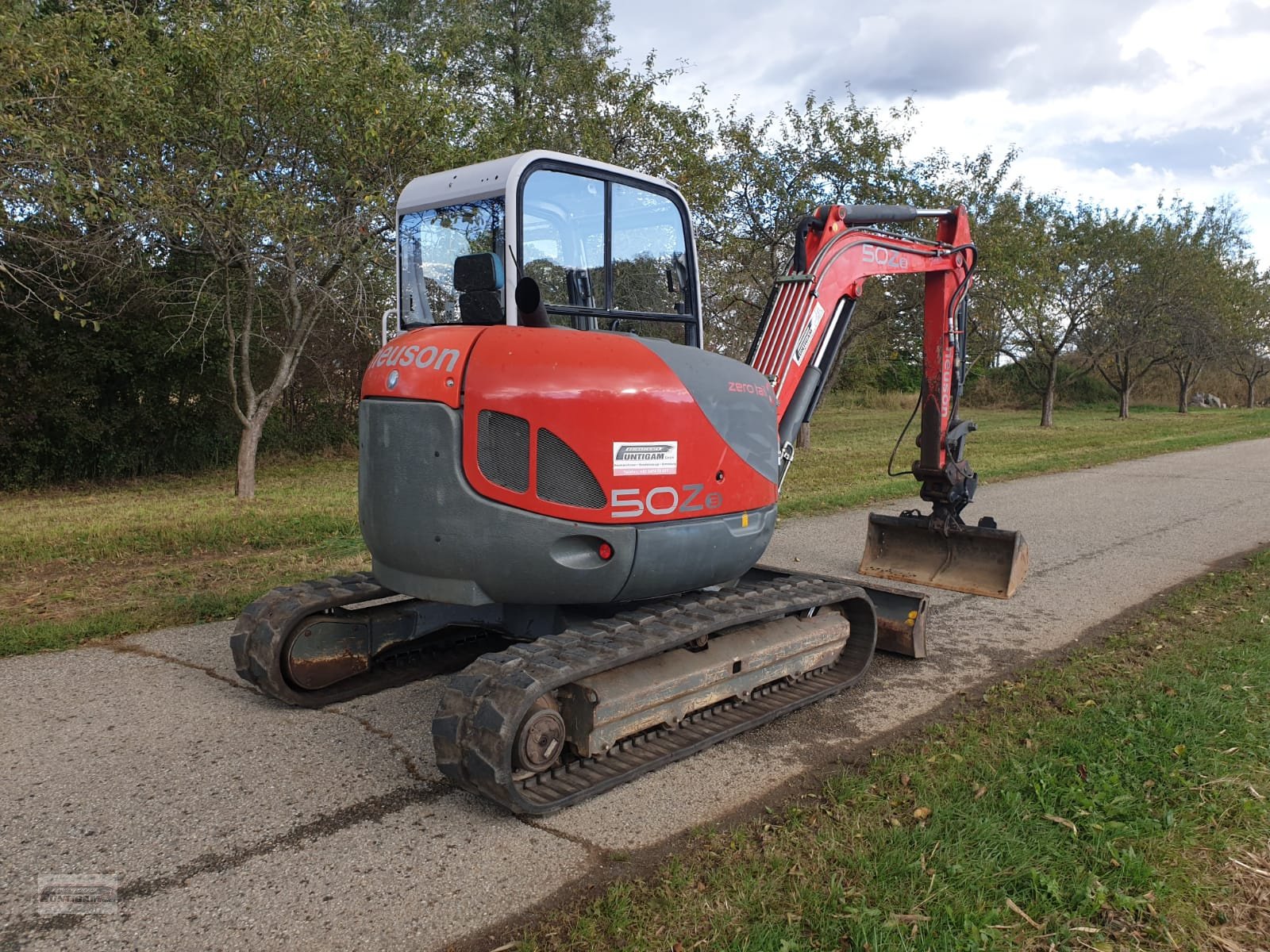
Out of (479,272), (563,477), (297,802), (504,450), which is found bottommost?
(297,802)

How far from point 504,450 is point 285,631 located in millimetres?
1568

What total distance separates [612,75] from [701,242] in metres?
3.44

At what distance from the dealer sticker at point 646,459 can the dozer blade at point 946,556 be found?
392cm

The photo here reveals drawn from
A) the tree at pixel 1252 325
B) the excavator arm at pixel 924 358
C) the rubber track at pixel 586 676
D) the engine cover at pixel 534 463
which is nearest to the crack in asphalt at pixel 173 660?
the engine cover at pixel 534 463

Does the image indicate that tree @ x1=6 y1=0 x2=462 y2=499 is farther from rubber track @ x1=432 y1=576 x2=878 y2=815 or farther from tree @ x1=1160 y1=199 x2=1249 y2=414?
tree @ x1=1160 y1=199 x2=1249 y2=414

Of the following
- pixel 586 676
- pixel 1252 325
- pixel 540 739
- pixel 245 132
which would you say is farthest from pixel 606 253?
pixel 1252 325

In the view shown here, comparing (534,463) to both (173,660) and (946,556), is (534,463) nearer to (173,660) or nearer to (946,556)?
(173,660)

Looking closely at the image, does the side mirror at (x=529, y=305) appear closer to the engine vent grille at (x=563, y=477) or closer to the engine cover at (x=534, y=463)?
the engine cover at (x=534, y=463)

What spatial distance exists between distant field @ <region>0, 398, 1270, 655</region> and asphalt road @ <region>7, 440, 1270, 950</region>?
31.8 inches

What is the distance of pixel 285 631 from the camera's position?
458cm

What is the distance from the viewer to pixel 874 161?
58.0 ft

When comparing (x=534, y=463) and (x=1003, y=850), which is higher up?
(x=534, y=463)

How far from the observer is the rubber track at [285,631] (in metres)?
4.58

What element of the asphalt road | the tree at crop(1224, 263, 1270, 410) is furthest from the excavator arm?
the tree at crop(1224, 263, 1270, 410)
